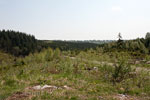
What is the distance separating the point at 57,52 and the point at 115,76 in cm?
1775

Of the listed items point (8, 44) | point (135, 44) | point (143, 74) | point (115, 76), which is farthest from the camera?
point (8, 44)

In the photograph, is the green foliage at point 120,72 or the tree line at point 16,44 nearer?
the green foliage at point 120,72

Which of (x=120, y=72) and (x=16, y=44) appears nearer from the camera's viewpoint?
(x=120, y=72)

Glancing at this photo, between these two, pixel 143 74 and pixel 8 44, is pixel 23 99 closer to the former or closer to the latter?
pixel 143 74

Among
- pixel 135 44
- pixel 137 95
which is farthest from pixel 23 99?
pixel 135 44

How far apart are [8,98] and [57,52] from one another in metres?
19.6

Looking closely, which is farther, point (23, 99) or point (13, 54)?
point (13, 54)

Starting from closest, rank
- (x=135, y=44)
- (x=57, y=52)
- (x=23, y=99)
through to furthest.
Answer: (x=23, y=99) → (x=57, y=52) → (x=135, y=44)

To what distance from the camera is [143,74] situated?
23.5ft

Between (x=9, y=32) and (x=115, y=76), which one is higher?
(x=9, y=32)

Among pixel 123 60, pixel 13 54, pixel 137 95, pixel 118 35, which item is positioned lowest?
pixel 13 54

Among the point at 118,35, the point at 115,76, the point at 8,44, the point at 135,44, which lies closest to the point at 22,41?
the point at 8,44

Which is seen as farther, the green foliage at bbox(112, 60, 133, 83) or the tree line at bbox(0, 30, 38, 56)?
the tree line at bbox(0, 30, 38, 56)

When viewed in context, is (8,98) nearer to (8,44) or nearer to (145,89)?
(145,89)
